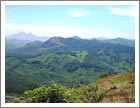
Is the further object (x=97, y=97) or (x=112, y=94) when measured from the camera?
(x=112, y=94)

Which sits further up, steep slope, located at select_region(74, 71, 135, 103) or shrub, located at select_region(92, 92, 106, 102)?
shrub, located at select_region(92, 92, 106, 102)

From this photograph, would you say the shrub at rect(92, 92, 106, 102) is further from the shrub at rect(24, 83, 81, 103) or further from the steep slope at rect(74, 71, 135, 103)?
the shrub at rect(24, 83, 81, 103)

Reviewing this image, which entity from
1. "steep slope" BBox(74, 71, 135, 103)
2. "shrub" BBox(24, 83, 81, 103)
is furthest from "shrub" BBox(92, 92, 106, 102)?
"shrub" BBox(24, 83, 81, 103)

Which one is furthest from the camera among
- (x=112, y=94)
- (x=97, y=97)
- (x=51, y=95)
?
(x=112, y=94)

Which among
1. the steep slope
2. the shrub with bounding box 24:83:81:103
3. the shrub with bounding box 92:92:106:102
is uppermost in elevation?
the shrub with bounding box 24:83:81:103

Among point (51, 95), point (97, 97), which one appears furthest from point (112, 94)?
point (51, 95)

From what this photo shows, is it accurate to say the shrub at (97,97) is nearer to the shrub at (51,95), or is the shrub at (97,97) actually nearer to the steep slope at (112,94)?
the steep slope at (112,94)

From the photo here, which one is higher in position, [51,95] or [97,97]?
[51,95]

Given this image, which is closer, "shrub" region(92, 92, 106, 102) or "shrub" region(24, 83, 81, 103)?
"shrub" region(24, 83, 81, 103)

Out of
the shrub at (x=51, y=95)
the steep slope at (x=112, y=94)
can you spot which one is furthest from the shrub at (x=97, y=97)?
the shrub at (x=51, y=95)

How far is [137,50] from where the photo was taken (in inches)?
275

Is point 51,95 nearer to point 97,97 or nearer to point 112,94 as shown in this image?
point 97,97

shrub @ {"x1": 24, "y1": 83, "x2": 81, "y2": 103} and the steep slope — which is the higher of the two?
shrub @ {"x1": 24, "y1": 83, "x2": 81, "y2": 103}

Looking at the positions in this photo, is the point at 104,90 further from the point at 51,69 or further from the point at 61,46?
the point at 61,46
